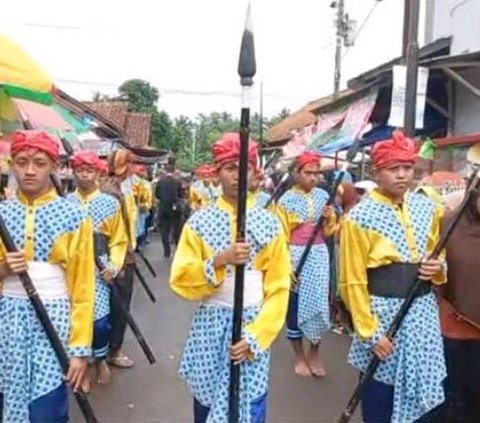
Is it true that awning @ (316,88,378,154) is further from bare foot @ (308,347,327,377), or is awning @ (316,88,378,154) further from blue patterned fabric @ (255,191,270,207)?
bare foot @ (308,347,327,377)

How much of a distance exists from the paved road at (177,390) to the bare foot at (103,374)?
74 millimetres

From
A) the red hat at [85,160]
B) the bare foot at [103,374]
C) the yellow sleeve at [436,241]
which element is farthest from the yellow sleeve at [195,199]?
the yellow sleeve at [436,241]

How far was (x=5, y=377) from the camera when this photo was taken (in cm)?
369

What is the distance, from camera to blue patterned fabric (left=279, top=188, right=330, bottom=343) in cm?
709

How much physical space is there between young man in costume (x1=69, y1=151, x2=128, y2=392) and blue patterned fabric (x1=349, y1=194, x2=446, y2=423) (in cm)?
272

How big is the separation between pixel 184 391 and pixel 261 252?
9.61ft

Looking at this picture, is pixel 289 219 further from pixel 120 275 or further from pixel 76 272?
pixel 76 272

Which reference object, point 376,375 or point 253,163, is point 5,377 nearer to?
point 253,163

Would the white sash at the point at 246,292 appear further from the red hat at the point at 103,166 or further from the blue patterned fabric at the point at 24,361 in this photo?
the red hat at the point at 103,166

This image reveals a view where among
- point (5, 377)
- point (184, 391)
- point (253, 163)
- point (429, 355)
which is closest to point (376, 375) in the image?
point (429, 355)

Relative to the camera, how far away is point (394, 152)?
4.14 meters

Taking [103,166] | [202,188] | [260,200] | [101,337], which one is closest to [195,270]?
[101,337]

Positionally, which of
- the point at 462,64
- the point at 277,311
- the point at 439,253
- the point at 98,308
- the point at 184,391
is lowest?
the point at 184,391

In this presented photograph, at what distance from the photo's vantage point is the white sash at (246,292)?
3822 millimetres
